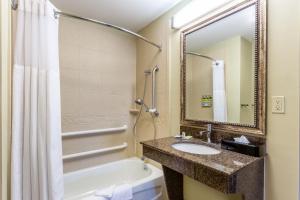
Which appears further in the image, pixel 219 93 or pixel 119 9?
pixel 119 9

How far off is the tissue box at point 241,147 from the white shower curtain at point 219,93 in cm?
19

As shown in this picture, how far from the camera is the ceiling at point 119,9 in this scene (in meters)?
1.70

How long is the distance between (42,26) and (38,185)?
979 millimetres

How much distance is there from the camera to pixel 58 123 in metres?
1.14

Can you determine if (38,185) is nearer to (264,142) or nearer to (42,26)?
(42,26)

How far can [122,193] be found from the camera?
1.40 metres

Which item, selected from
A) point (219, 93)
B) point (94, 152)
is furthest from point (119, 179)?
point (219, 93)

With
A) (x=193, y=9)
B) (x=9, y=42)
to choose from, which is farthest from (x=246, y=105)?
(x=9, y=42)

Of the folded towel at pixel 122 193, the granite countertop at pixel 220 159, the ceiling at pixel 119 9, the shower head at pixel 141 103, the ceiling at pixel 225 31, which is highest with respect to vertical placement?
the ceiling at pixel 119 9

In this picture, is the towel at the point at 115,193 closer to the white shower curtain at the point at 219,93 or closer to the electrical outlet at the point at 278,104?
the white shower curtain at the point at 219,93

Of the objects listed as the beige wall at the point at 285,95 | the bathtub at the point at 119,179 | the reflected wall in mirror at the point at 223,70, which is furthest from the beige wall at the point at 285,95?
the bathtub at the point at 119,179

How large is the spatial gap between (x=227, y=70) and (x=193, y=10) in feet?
1.99

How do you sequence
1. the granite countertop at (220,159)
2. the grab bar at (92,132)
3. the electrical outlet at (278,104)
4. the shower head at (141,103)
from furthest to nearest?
the shower head at (141,103)
the grab bar at (92,132)
the electrical outlet at (278,104)
the granite countertop at (220,159)

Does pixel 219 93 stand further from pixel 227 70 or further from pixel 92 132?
pixel 92 132
